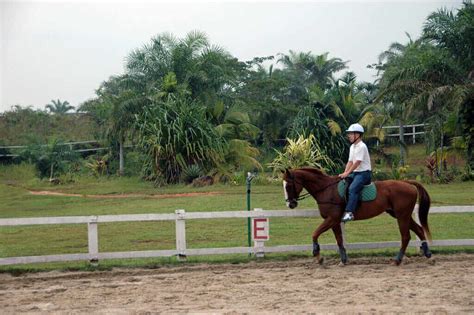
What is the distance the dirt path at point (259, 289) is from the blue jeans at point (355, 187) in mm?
1113

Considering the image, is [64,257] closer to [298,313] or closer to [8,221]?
[8,221]

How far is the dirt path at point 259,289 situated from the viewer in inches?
323

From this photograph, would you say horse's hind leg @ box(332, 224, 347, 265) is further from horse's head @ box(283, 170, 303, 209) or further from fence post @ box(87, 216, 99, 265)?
fence post @ box(87, 216, 99, 265)

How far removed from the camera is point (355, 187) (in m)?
11.3

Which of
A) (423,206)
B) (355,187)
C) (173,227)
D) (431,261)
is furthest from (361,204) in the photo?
(173,227)

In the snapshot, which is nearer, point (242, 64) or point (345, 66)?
point (242, 64)

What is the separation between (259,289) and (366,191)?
10.7ft

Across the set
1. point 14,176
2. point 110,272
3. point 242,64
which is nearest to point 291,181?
point 110,272

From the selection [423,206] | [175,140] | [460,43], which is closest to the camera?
[423,206]

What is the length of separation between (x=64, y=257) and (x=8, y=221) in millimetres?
1244

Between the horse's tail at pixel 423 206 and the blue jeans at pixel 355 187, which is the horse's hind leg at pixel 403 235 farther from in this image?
the blue jeans at pixel 355 187

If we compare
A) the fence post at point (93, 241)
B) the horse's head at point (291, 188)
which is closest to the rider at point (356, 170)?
the horse's head at point (291, 188)

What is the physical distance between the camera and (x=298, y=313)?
25.5 feet

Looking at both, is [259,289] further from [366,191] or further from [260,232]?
[366,191]
